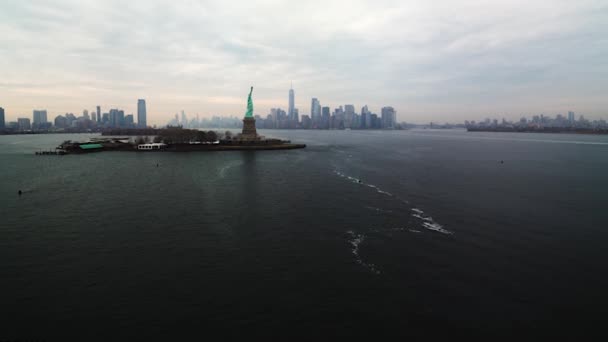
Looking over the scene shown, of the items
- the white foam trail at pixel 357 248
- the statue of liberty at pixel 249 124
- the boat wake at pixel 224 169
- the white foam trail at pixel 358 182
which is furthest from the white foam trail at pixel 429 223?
the statue of liberty at pixel 249 124

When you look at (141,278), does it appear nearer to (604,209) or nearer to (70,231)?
(70,231)

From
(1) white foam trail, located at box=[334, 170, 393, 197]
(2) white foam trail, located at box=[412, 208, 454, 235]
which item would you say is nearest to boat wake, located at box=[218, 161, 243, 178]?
(1) white foam trail, located at box=[334, 170, 393, 197]

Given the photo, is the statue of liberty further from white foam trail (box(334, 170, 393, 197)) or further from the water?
the water

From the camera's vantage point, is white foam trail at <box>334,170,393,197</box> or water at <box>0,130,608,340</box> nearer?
water at <box>0,130,608,340</box>

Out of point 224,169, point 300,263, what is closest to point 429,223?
point 300,263

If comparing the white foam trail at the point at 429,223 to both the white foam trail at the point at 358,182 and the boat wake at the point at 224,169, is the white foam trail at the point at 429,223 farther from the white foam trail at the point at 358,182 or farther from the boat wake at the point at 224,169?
the boat wake at the point at 224,169

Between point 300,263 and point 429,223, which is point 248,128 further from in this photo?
point 300,263

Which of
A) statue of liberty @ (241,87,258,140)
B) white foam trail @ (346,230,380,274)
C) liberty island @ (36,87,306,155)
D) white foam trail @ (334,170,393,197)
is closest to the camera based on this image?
white foam trail @ (346,230,380,274)
